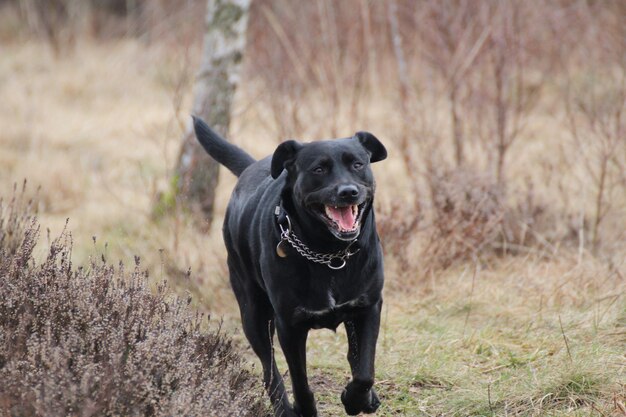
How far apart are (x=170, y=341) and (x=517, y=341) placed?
218cm

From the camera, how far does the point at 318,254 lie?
11.8 ft

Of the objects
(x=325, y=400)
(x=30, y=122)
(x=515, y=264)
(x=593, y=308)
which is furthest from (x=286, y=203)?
(x=30, y=122)

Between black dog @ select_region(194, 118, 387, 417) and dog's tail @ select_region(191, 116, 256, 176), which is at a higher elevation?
dog's tail @ select_region(191, 116, 256, 176)

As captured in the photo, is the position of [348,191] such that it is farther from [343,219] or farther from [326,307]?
[326,307]

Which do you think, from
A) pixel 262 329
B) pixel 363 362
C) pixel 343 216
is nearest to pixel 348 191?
pixel 343 216

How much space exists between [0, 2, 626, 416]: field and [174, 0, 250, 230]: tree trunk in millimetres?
186

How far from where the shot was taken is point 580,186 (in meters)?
7.14

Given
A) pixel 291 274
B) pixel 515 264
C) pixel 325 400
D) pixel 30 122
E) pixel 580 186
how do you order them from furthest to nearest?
pixel 30 122
pixel 580 186
pixel 515 264
pixel 325 400
pixel 291 274

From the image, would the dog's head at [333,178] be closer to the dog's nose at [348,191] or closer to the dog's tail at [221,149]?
the dog's nose at [348,191]

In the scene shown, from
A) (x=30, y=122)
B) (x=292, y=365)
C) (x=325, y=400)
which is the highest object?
(x=30, y=122)

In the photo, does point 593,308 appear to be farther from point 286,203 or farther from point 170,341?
point 170,341

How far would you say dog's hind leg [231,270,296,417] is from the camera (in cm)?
401

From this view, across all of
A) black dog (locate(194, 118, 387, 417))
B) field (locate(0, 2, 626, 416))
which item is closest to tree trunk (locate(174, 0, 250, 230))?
field (locate(0, 2, 626, 416))

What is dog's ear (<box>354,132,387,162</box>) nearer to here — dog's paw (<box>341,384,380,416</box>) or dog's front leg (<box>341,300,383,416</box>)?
dog's front leg (<box>341,300,383,416</box>)
